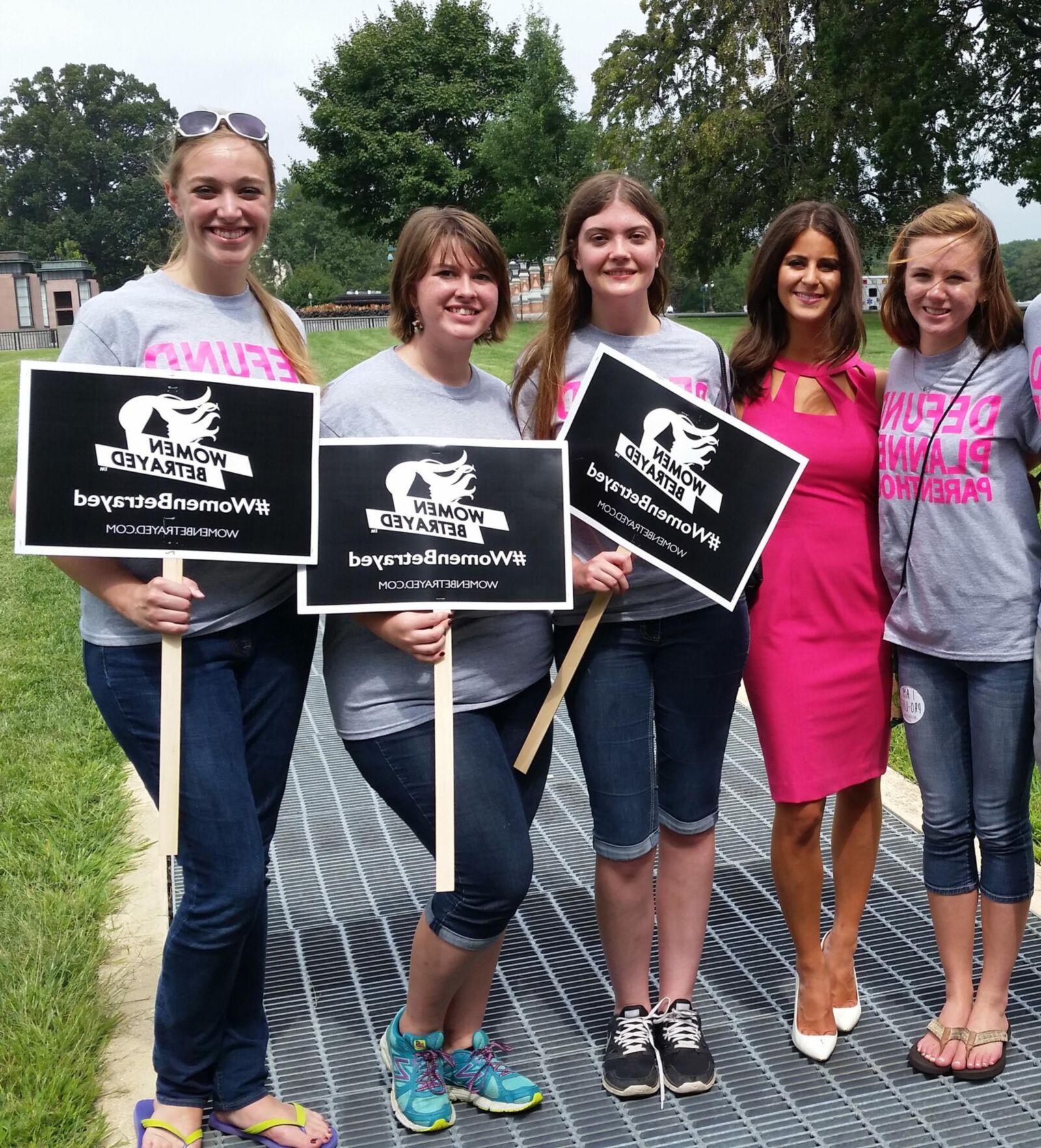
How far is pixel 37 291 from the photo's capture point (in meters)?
73.1

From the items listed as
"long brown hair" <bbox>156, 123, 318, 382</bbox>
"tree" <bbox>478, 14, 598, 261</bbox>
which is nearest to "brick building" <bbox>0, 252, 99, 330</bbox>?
"tree" <bbox>478, 14, 598, 261</bbox>

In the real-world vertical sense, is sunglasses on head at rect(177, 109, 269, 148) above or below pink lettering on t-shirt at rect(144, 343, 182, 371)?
above

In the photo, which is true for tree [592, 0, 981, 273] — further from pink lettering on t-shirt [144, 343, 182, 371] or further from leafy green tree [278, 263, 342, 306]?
leafy green tree [278, 263, 342, 306]

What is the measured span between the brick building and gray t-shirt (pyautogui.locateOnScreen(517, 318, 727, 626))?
240 feet

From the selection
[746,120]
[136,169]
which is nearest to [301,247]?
[136,169]

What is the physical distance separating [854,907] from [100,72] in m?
144

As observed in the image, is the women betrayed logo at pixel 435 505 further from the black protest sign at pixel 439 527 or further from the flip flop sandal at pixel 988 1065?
the flip flop sandal at pixel 988 1065

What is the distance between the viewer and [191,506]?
271 cm

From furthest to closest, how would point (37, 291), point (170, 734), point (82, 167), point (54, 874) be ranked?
1. point (82, 167)
2. point (37, 291)
3. point (54, 874)
4. point (170, 734)

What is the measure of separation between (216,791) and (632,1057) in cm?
130

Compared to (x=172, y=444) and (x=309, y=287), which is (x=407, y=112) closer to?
(x=309, y=287)

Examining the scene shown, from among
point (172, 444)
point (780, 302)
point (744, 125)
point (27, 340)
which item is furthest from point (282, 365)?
point (27, 340)

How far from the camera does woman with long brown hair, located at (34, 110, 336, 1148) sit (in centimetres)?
266

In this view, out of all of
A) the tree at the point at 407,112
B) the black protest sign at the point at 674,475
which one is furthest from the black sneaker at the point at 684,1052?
the tree at the point at 407,112
